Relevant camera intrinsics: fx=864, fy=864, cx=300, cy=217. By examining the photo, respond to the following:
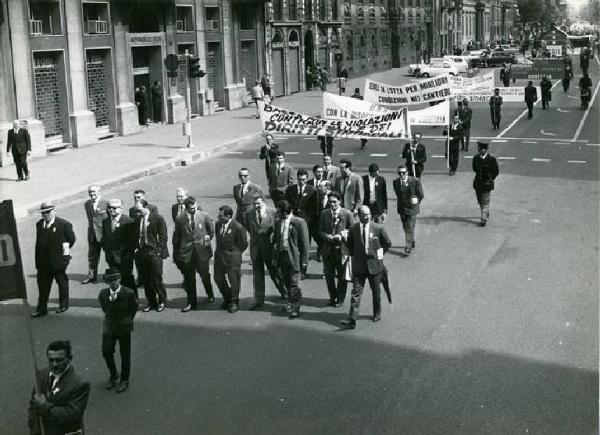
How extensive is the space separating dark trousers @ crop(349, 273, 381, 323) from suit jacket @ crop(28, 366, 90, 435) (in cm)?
496

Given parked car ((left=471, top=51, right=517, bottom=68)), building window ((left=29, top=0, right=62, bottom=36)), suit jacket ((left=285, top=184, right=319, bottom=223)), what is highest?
building window ((left=29, top=0, right=62, bottom=36))

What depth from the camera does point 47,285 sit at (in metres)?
11.6

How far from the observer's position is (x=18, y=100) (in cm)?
2595

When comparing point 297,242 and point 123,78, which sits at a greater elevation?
point 123,78

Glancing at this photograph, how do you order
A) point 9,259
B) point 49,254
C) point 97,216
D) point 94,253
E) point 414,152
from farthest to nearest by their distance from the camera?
1. point 414,152
2. point 94,253
3. point 97,216
4. point 49,254
5. point 9,259

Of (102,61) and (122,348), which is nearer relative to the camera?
(122,348)

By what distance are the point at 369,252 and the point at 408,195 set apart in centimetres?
399

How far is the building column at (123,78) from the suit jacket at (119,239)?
66.2 feet

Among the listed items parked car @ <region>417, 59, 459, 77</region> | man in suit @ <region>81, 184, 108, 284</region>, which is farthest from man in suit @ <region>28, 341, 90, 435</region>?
parked car @ <region>417, 59, 459, 77</region>

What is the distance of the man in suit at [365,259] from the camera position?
428 inches

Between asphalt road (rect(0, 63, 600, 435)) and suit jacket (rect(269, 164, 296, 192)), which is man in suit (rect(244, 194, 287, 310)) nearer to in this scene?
asphalt road (rect(0, 63, 600, 435))

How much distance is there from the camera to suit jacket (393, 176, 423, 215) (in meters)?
14.6

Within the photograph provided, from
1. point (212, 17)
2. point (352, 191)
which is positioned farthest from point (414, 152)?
point (212, 17)

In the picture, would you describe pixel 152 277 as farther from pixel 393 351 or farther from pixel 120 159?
pixel 120 159
